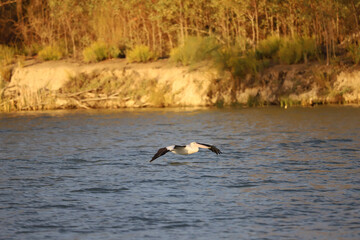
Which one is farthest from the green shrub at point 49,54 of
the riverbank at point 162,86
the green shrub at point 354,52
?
the green shrub at point 354,52

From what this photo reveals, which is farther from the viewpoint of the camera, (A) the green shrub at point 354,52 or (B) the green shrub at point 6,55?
(B) the green shrub at point 6,55

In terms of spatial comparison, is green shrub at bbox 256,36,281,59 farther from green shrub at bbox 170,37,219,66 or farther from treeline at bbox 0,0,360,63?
green shrub at bbox 170,37,219,66

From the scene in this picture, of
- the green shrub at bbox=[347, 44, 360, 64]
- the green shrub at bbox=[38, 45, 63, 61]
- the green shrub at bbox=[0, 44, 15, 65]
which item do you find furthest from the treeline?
the green shrub at bbox=[0, 44, 15, 65]

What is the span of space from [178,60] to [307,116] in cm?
836

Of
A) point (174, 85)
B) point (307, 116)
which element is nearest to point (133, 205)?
point (307, 116)

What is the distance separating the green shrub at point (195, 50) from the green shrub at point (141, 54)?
5.10 ft

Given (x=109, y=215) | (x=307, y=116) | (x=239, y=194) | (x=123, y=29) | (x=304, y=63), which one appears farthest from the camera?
(x=123, y=29)

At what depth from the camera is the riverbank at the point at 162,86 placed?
2756 cm

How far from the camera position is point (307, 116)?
2375 centimetres

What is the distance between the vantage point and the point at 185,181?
41.9 ft

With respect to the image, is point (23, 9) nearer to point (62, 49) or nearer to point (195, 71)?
point (62, 49)

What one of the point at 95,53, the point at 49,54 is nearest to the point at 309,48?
the point at 95,53

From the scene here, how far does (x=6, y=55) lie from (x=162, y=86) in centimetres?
830

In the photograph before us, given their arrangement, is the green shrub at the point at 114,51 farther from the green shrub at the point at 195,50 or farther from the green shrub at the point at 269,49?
the green shrub at the point at 269,49
